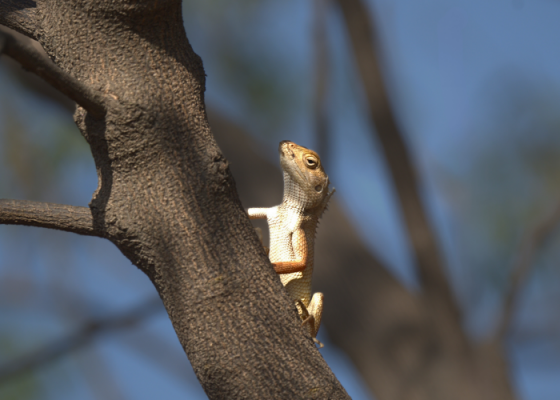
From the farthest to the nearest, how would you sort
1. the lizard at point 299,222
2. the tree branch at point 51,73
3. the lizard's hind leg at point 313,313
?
the lizard at point 299,222 → the lizard's hind leg at point 313,313 → the tree branch at point 51,73

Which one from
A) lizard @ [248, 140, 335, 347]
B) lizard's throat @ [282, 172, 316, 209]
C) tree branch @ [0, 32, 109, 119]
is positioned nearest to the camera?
tree branch @ [0, 32, 109, 119]

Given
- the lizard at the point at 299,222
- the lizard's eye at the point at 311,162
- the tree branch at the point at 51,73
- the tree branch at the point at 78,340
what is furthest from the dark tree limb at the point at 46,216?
the tree branch at the point at 78,340

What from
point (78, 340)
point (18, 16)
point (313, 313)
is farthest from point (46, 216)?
point (78, 340)

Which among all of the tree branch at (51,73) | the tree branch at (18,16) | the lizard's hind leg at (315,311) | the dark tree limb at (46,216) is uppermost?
the tree branch at (18,16)

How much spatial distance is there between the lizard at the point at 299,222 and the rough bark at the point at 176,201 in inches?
32.8

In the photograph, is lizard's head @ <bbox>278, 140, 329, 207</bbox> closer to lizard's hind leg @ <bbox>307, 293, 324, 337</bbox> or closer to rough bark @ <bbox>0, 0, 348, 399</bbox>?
lizard's hind leg @ <bbox>307, 293, 324, 337</bbox>

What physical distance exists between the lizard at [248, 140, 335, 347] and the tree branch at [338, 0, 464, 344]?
2574 millimetres


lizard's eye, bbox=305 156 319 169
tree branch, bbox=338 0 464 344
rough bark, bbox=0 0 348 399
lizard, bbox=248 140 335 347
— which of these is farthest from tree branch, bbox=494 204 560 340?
rough bark, bbox=0 0 348 399

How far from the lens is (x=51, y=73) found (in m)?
1.50

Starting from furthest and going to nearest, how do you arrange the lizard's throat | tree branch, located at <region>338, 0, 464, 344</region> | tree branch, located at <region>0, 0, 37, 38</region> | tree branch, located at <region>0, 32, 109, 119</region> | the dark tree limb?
1. tree branch, located at <region>338, 0, 464, 344</region>
2. the lizard's throat
3. tree branch, located at <region>0, 0, 37, 38</region>
4. the dark tree limb
5. tree branch, located at <region>0, 32, 109, 119</region>

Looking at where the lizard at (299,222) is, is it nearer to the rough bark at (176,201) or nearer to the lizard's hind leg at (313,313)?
the lizard's hind leg at (313,313)

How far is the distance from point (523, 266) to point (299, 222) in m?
3.89

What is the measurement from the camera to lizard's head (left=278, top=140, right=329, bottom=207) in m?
3.38

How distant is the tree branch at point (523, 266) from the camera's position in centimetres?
603
